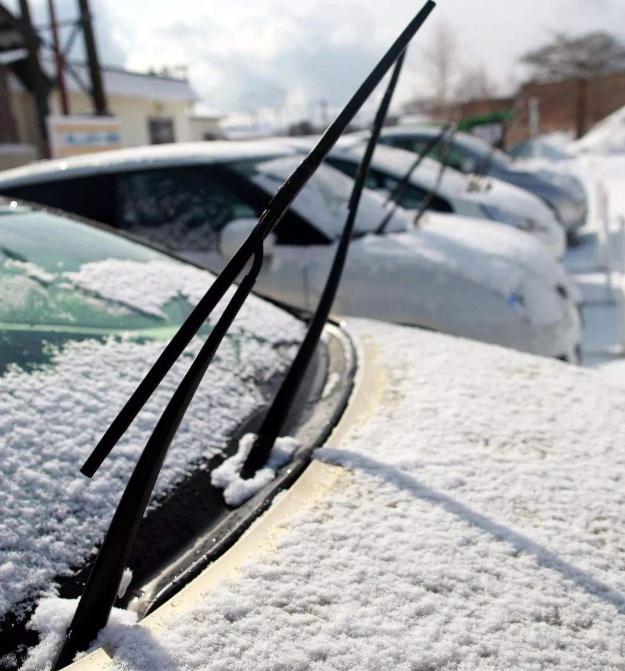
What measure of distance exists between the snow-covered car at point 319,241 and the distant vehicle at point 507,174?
5.26 metres

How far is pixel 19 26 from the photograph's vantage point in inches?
468

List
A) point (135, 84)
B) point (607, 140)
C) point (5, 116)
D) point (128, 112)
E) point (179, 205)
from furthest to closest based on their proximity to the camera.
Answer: point (607, 140) < point (128, 112) < point (135, 84) < point (5, 116) < point (179, 205)

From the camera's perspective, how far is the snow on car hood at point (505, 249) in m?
3.70

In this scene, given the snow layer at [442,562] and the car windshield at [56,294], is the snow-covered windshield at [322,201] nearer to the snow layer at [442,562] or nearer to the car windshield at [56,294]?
the car windshield at [56,294]

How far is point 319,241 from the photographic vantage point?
3676mm

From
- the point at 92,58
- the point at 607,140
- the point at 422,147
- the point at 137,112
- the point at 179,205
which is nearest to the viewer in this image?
the point at 179,205

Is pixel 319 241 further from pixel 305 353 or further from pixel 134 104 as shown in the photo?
pixel 134 104

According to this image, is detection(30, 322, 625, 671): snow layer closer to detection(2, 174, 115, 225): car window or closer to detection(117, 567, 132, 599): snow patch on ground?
detection(117, 567, 132, 599): snow patch on ground

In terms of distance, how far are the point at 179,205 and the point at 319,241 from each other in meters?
0.92

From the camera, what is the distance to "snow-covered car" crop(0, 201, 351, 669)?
1022 millimetres

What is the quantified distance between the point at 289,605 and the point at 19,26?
1349 centimetres

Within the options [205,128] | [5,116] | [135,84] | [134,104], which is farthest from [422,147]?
[205,128]

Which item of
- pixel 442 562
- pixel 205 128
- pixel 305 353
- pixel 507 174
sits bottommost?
pixel 205 128

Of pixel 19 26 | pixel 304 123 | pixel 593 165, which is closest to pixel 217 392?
pixel 19 26
